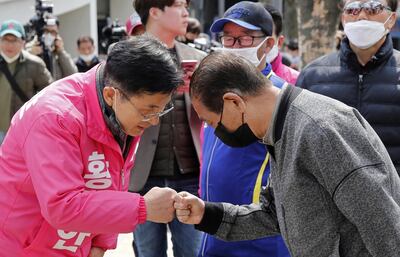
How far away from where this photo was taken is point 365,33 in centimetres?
411

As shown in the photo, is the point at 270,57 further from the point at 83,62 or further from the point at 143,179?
the point at 83,62

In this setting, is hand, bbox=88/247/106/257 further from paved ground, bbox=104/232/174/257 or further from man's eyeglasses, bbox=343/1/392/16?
paved ground, bbox=104/232/174/257

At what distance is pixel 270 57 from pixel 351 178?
2.15 metres

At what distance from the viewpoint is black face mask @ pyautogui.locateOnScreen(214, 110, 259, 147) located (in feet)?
8.27

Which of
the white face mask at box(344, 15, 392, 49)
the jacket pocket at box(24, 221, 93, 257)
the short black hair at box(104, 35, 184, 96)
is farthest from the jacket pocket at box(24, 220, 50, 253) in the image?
the white face mask at box(344, 15, 392, 49)

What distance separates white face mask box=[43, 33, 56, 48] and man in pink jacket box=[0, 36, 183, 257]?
6296 millimetres

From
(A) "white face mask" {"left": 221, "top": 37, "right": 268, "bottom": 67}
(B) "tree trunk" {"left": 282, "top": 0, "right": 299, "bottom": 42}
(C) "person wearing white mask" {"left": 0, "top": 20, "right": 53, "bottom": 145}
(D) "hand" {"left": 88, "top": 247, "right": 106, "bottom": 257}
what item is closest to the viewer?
(D) "hand" {"left": 88, "top": 247, "right": 106, "bottom": 257}

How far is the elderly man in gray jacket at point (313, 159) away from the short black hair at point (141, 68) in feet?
0.51

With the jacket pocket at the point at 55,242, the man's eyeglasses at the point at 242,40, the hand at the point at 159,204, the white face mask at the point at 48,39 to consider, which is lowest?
the white face mask at the point at 48,39

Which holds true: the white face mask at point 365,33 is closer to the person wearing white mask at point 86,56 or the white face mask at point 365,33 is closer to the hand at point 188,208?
the hand at point 188,208

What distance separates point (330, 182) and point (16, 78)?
5.61 metres

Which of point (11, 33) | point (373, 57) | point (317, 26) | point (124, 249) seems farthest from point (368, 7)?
point (317, 26)

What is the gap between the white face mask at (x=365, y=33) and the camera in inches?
160

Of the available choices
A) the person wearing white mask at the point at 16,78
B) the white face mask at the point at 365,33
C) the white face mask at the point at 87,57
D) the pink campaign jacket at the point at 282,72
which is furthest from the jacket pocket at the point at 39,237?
the white face mask at the point at 87,57
